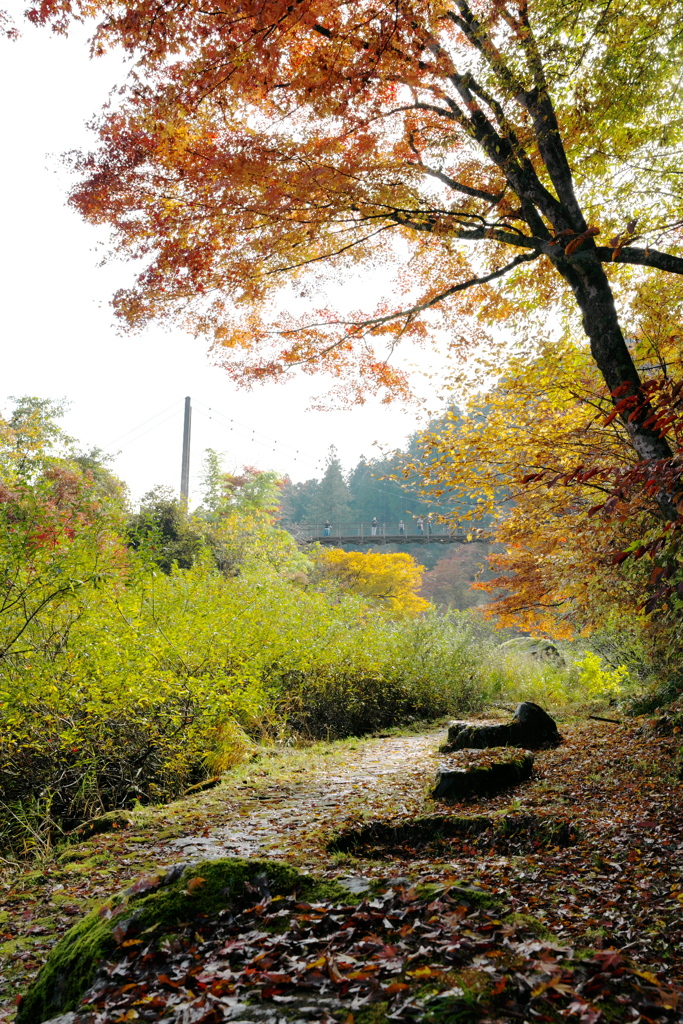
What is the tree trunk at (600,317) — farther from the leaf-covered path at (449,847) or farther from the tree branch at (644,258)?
the leaf-covered path at (449,847)

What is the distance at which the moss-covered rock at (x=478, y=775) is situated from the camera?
489 centimetres

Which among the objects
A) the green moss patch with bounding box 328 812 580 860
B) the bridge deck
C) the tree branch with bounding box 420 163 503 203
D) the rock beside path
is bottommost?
the rock beside path

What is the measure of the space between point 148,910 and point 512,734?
4981mm

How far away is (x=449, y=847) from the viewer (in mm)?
Result: 3812

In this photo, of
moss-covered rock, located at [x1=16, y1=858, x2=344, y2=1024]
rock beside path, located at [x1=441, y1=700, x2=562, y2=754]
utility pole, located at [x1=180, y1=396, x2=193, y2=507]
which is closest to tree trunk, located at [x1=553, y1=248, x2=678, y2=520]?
rock beside path, located at [x1=441, y1=700, x2=562, y2=754]

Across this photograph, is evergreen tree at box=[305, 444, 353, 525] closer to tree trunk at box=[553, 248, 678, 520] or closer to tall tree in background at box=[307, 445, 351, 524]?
tall tree in background at box=[307, 445, 351, 524]

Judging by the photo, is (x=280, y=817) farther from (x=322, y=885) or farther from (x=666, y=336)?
(x=666, y=336)

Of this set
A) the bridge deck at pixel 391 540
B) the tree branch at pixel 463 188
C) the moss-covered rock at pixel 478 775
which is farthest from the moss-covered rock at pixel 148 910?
the bridge deck at pixel 391 540

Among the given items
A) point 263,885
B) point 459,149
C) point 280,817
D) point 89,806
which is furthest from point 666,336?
point 89,806

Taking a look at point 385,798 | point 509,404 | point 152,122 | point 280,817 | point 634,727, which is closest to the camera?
point 280,817

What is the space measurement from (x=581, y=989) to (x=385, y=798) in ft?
10.2

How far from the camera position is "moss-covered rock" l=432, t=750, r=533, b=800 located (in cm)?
489

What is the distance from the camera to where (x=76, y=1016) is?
196 centimetres

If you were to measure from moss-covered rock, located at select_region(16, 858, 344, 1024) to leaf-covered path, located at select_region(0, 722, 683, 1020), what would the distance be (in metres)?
0.33
